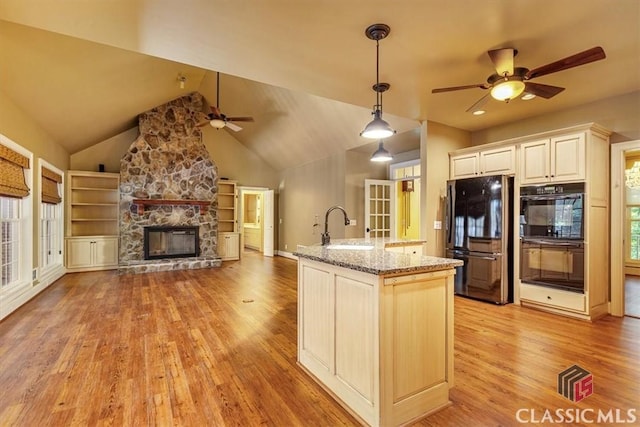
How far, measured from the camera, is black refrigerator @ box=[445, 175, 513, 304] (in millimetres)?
4273

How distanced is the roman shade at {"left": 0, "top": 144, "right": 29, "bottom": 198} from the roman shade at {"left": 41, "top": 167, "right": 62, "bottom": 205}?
848 mm

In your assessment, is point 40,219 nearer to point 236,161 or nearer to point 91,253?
point 91,253

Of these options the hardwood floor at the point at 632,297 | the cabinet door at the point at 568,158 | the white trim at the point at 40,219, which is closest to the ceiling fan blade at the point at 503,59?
the cabinet door at the point at 568,158

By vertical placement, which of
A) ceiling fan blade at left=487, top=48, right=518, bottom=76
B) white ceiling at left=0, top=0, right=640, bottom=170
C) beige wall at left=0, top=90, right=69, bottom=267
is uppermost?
white ceiling at left=0, top=0, right=640, bottom=170

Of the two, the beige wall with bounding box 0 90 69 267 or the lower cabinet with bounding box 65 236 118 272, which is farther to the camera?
the lower cabinet with bounding box 65 236 118 272

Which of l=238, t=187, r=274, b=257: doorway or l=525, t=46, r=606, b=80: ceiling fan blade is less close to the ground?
l=525, t=46, r=606, b=80: ceiling fan blade

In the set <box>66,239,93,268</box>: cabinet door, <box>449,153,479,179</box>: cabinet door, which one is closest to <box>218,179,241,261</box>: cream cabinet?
<box>66,239,93,268</box>: cabinet door

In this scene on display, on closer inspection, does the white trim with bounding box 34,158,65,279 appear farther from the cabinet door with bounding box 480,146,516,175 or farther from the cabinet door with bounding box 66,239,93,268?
the cabinet door with bounding box 480,146,516,175

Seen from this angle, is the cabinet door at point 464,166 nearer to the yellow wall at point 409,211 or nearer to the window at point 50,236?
the yellow wall at point 409,211

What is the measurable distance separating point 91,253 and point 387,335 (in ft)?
24.8

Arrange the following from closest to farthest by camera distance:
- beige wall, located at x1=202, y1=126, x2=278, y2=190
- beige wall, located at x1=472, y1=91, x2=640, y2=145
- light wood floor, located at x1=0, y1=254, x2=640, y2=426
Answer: light wood floor, located at x1=0, y1=254, x2=640, y2=426 < beige wall, located at x1=472, y1=91, x2=640, y2=145 < beige wall, located at x1=202, y1=126, x2=278, y2=190

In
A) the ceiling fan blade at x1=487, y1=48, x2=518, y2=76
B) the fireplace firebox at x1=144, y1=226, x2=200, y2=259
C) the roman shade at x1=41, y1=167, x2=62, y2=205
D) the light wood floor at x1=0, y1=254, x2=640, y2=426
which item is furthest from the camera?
the fireplace firebox at x1=144, y1=226, x2=200, y2=259

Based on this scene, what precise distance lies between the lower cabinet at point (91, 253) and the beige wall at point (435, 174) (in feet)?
22.4

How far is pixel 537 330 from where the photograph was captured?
11.0ft
